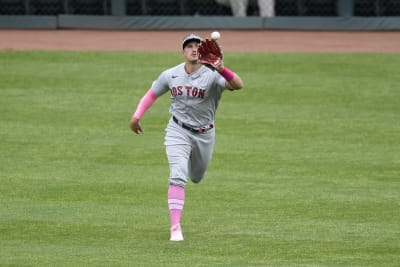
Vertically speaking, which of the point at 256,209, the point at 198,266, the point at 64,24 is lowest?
the point at 64,24

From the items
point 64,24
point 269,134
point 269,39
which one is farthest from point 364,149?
point 64,24

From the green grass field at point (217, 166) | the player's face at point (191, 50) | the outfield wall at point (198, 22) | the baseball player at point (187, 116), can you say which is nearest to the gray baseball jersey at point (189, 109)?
the baseball player at point (187, 116)

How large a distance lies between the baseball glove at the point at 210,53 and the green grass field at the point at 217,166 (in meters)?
1.28

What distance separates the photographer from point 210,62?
7.48 m

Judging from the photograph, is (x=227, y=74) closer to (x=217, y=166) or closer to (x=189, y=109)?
(x=189, y=109)

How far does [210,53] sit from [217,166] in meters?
3.66

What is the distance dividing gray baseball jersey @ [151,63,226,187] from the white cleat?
1.11 feet

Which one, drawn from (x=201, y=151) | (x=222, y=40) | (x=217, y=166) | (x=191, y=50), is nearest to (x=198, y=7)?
(x=222, y=40)

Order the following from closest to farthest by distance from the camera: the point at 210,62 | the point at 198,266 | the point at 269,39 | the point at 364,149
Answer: the point at 198,266 → the point at 210,62 → the point at 364,149 → the point at 269,39

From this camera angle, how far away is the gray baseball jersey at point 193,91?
793 centimetres

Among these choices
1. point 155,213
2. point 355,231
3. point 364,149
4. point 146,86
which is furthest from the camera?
point 146,86

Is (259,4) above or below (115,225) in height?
below

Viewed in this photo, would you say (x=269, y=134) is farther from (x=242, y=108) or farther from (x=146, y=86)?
(x=146, y=86)

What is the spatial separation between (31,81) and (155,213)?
6.32 meters
